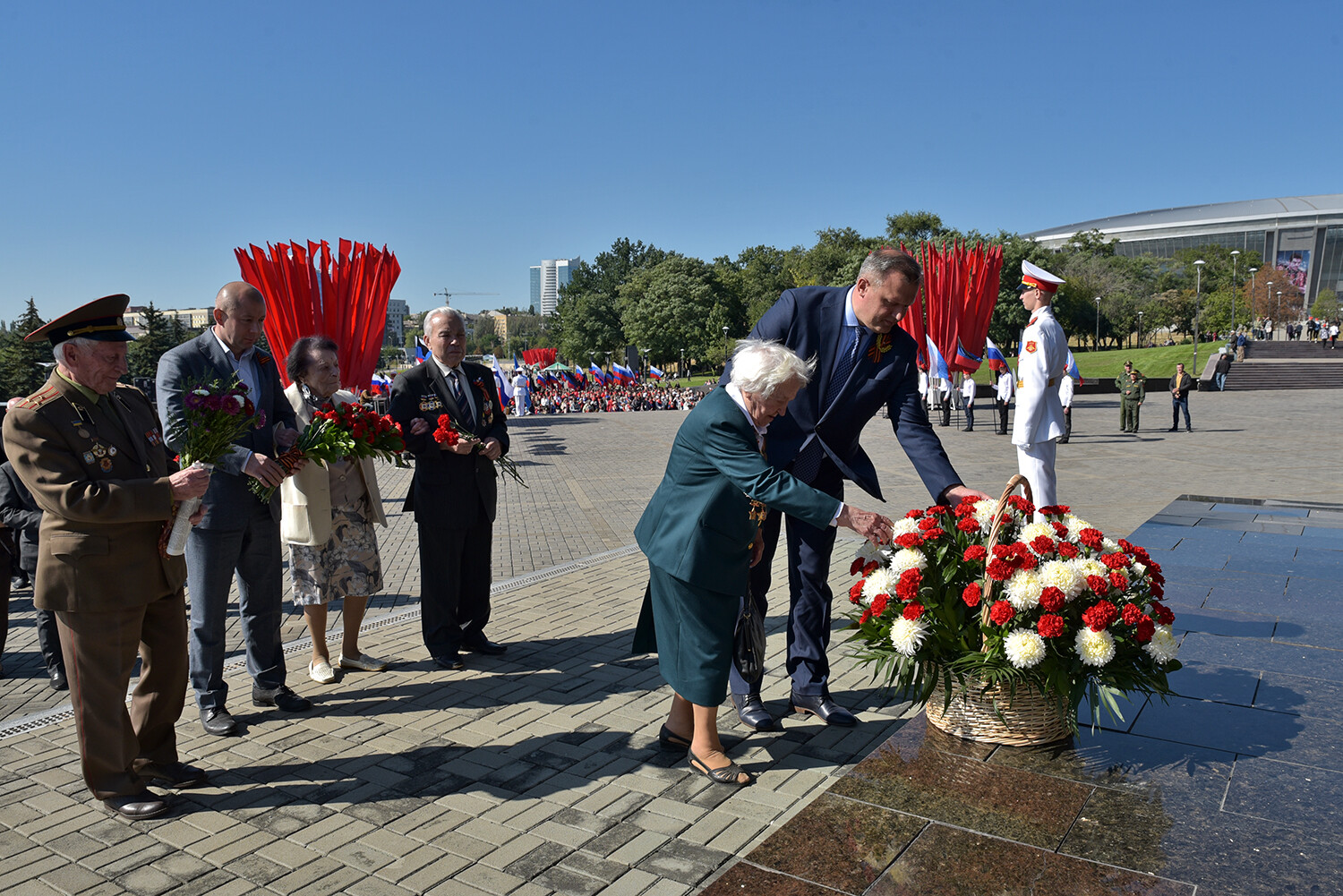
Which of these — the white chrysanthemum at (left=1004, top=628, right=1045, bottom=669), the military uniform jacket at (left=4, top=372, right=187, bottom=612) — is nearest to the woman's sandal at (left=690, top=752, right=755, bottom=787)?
the white chrysanthemum at (left=1004, top=628, right=1045, bottom=669)

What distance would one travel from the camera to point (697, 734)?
364 centimetres

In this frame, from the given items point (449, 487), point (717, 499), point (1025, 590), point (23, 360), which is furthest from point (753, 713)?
point (23, 360)

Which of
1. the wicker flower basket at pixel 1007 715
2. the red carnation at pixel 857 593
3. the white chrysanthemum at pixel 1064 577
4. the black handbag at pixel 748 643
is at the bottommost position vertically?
the wicker flower basket at pixel 1007 715

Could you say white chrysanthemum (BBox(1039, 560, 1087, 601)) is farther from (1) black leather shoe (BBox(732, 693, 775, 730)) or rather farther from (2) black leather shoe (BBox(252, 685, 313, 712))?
(2) black leather shoe (BBox(252, 685, 313, 712))

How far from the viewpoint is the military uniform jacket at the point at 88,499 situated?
3197 mm

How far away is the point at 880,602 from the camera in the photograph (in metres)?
3.55

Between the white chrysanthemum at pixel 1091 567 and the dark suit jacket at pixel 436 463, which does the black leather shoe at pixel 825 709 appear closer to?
the white chrysanthemum at pixel 1091 567

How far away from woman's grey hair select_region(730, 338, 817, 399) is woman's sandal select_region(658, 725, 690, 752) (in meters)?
1.61

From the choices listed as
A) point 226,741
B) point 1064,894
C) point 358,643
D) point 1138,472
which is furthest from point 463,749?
point 1138,472

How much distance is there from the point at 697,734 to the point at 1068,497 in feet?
30.2

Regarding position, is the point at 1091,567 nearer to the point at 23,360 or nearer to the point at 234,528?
the point at 234,528

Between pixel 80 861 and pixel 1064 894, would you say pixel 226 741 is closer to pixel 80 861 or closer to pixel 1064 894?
pixel 80 861

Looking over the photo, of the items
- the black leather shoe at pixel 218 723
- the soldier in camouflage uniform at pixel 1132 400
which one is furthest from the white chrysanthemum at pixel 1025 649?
the soldier in camouflage uniform at pixel 1132 400

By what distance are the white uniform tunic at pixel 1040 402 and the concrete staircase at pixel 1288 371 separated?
38118mm
